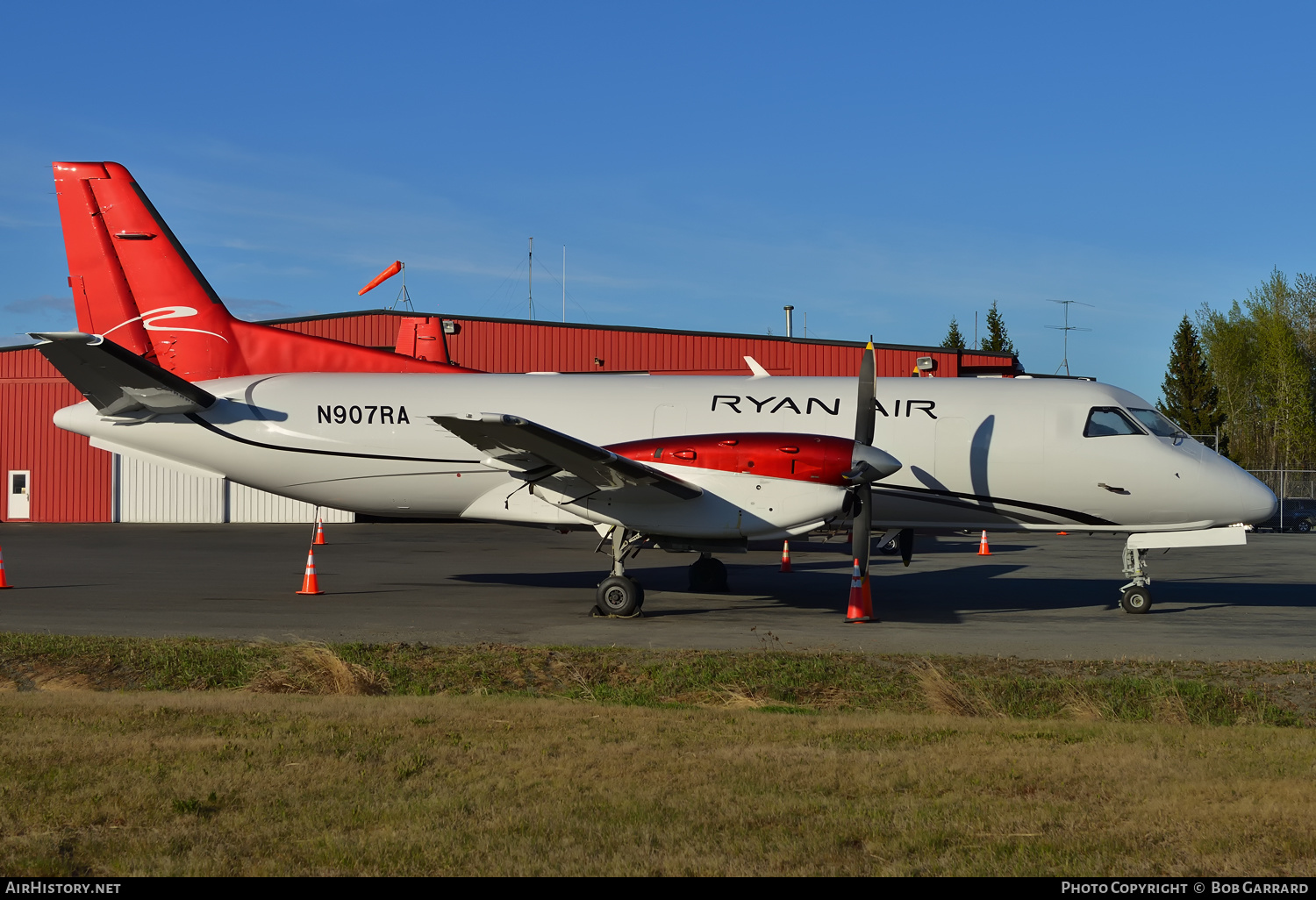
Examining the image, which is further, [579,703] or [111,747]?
[579,703]

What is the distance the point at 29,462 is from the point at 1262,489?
1542 inches

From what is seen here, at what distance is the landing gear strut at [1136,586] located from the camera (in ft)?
49.6

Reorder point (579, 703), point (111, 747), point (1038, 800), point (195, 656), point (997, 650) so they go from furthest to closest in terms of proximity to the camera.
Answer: point (997, 650), point (195, 656), point (579, 703), point (111, 747), point (1038, 800)

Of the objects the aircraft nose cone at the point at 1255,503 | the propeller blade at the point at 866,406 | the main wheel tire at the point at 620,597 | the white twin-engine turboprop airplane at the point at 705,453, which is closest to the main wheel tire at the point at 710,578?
the white twin-engine turboprop airplane at the point at 705,453

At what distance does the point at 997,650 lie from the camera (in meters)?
11.6

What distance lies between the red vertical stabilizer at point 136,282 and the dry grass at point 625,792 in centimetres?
956

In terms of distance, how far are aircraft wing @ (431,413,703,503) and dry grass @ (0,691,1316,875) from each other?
15.8 ft

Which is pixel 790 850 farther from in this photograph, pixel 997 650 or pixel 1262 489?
pixel 1262 489

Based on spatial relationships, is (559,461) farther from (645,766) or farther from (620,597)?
(645,766)

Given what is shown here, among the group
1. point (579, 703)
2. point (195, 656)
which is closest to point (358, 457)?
point (195, 656)

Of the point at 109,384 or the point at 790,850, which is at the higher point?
the point at 109,384

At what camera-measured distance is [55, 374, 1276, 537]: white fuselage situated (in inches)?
602

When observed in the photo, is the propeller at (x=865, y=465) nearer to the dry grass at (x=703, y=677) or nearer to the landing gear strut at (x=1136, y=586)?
the dry grass at (x=703, y=677)

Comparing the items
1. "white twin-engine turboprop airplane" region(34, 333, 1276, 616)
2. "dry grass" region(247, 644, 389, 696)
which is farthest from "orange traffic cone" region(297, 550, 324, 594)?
"dry grass" region(247, 644, 389, 696)
